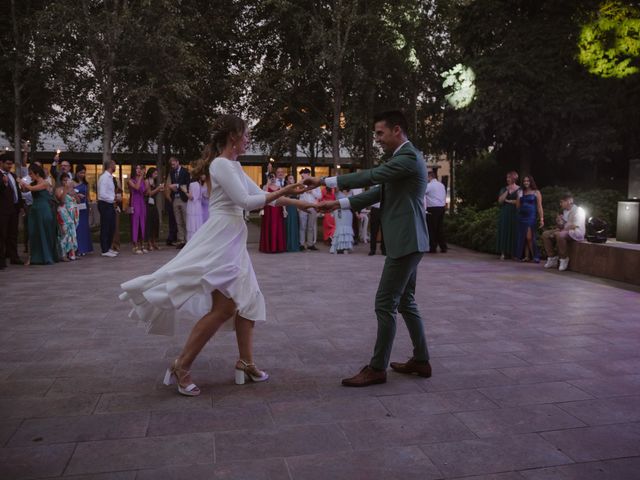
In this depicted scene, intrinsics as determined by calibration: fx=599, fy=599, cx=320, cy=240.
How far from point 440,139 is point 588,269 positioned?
13019 millimetres

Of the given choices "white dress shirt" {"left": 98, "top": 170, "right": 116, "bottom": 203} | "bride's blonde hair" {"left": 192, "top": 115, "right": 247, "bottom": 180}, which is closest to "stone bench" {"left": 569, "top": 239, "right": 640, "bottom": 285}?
"bride's blonde hair" {"left": 192, "top": 115, "right": 247, "bottom": 180}

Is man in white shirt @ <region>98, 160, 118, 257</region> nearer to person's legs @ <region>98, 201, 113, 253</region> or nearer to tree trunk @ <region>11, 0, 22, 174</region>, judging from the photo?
person's legs @ <region>98, 201, 113, 253</region>

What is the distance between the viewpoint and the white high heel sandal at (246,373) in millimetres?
4602

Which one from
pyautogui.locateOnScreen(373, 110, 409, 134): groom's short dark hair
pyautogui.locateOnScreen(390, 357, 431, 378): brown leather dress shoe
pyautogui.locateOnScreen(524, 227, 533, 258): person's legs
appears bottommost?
pyautogui.locateOnScreen(390, 357, 431, 378): brown leather dress shoe

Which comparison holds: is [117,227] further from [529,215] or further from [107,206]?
[529,215]

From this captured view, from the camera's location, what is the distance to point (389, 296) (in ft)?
15.1

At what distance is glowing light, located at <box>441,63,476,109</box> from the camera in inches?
781

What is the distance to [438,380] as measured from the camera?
4.75 m

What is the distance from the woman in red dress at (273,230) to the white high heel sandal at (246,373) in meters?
9.94

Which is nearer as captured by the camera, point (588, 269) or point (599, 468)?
point (599, 468)

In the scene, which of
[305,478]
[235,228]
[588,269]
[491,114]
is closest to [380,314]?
[235,228]

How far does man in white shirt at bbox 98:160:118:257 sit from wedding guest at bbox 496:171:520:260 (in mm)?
8504

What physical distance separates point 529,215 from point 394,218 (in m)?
9.07

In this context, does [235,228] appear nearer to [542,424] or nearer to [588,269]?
[542,424]
